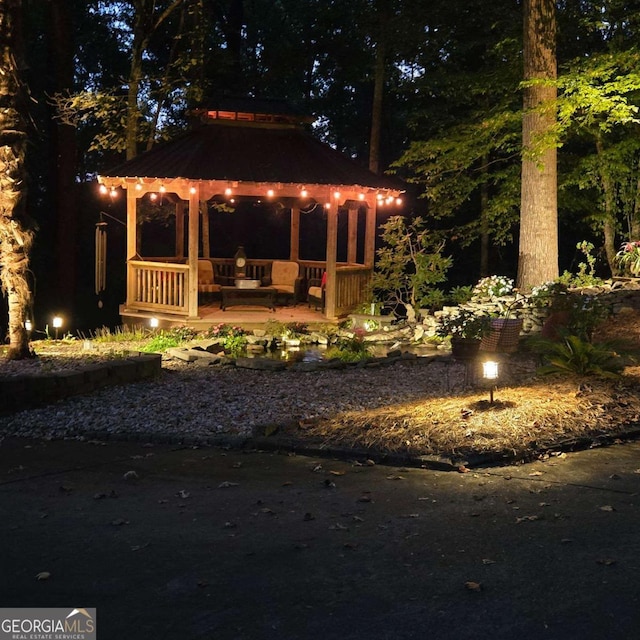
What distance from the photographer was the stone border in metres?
8.52

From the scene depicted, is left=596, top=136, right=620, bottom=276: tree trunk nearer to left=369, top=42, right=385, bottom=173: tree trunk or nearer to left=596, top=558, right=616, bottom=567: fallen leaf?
left=369, top=42, right=385, bottom=173: tree trunk

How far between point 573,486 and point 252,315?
11202 mm

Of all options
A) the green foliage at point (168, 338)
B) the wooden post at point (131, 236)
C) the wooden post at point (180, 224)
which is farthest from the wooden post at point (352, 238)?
the green foliage at point (168, 338)

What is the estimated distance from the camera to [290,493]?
230 inches

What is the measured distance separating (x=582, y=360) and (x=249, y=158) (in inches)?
375

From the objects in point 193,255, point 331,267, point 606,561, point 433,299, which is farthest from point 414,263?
point 606,561

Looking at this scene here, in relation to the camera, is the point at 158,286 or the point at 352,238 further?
the point at 352,238

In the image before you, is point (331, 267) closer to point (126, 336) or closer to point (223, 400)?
point (126, 336)

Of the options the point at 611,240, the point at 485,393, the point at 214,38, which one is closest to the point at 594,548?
the point at 485,393

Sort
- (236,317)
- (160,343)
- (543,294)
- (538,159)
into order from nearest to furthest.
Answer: (160,343)
(543,294)
(538,159)
(236,317)

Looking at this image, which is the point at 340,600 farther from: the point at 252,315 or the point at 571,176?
the point at 571,176

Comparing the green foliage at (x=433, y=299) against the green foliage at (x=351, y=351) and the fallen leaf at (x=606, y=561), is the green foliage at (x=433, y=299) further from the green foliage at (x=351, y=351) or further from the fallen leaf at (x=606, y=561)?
the fallen leaf at (x=606, y=561)

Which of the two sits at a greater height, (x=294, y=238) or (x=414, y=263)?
(x=294, y=238)

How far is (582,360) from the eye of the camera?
8836 millimetres
